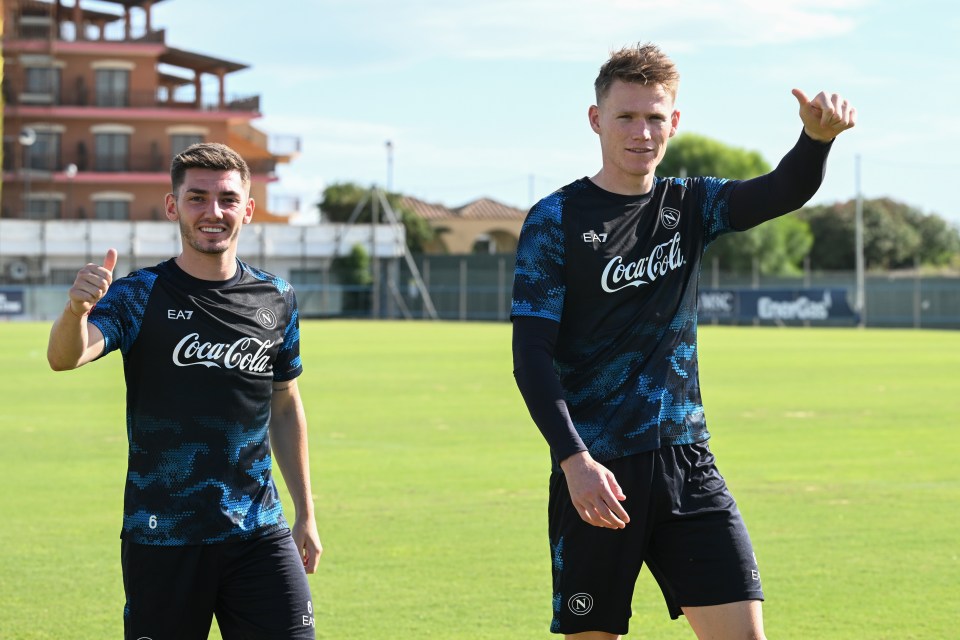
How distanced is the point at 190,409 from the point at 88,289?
0.60 meters

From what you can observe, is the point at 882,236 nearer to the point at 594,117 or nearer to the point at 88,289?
the point at 594,117

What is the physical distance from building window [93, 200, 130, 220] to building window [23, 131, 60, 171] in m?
3.10

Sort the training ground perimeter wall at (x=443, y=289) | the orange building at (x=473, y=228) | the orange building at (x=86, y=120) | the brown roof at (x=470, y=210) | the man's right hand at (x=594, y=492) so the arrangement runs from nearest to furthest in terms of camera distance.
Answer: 1. the man's right hand at (x=594, y=492)
2. the training ground perimeter wall at (x=443, y=289)
3. the orange building at (x=86, y=120)
4. the orange building at (x=473, y=228)
5. the brown roof at (x=470, y=210)

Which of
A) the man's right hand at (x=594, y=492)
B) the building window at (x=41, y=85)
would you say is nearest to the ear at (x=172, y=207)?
the man's right hand at (x=594, y=492)

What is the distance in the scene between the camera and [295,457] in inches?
210

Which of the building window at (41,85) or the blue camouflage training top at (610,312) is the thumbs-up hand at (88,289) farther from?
the building window at (41,85)

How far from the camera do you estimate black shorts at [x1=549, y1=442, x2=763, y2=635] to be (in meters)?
4.86

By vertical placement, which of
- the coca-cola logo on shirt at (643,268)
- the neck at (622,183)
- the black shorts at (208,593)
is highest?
the neck at (622,183)

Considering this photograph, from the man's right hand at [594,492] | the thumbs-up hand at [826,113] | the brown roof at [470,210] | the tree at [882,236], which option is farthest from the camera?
the brown roof at [470,210]

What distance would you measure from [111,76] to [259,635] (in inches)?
3208

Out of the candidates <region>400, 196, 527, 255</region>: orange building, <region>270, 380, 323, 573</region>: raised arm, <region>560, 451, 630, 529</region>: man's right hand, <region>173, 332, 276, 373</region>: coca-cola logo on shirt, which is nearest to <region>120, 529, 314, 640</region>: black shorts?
<region>270, 380, 323, 573</region>: raised arm

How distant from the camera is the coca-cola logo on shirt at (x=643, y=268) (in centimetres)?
491

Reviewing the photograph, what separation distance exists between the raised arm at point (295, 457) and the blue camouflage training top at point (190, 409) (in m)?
0.23

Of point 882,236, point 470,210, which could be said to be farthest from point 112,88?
point 882,236
